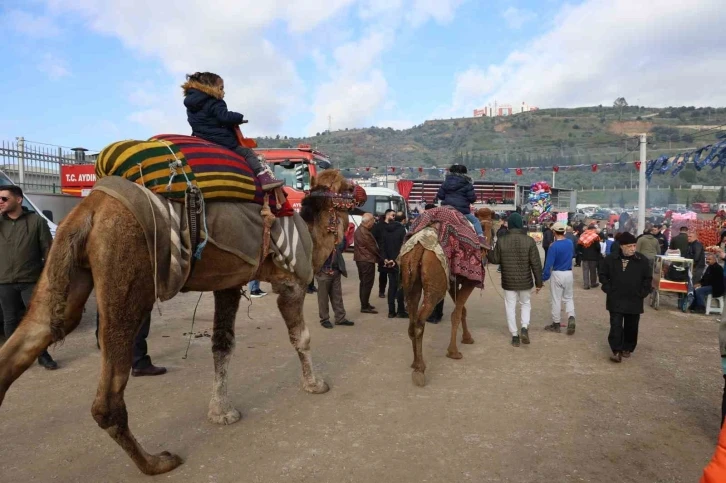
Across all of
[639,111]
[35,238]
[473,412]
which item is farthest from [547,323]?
[639,111]

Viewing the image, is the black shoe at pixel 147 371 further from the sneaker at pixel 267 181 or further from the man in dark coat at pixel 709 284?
the man in dark coat at pixel 709 284

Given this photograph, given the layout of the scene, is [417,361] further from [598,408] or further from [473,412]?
[598,408]

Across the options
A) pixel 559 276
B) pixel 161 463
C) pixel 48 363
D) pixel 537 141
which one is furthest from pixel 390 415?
pixel 537 141

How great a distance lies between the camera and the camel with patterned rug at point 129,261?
292cm

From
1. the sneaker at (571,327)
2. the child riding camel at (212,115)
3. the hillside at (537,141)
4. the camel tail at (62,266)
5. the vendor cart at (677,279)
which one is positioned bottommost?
the sneaker at (571,327)

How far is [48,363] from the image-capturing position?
5.84m

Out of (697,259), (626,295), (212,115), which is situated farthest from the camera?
(697,259)

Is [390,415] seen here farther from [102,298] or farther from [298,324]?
[102,298]

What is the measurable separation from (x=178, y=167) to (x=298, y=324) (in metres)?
2.17

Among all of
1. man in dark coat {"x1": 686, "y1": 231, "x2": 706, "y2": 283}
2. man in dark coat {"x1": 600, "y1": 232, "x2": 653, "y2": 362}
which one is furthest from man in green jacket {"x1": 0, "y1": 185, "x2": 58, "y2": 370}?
man in dark coat {"x1": 686, "y1": 231, "x2": 706, "y2": 283}

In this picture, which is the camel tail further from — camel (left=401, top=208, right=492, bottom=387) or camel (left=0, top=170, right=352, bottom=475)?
camel (left=401, top=208, right=492, bottom=387)

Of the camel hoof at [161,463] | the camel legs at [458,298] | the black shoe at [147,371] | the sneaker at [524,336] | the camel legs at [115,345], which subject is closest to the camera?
the camel legs at [115,345]

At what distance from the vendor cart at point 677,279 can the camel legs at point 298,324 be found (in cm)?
895

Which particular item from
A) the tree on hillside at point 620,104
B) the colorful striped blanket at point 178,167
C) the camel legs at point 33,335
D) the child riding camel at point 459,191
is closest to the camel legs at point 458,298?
the child riding camel at point 459,191
